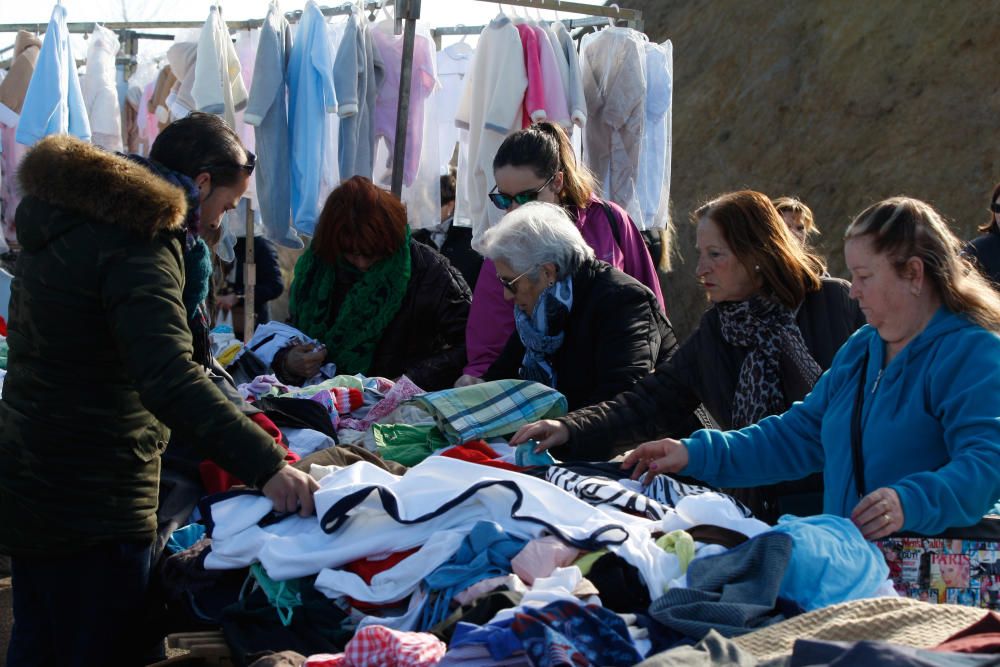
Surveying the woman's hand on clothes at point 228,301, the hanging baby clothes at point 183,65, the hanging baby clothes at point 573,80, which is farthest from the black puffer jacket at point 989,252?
the woman's hand on clothes at point 228,301

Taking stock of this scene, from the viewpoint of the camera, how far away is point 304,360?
177 inches

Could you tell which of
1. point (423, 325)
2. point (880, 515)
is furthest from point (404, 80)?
point (880, 515)

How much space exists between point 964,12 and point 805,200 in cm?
267

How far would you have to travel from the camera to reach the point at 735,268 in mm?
3408

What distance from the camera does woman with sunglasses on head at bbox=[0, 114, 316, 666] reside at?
246 cm

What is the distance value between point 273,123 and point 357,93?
0.50 metres

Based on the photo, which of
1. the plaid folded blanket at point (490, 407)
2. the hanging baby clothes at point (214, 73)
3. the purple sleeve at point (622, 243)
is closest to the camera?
the plaid folded blanket at point (490, 407)

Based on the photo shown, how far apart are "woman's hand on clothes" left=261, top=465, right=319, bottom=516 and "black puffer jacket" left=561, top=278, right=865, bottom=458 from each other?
99 cm

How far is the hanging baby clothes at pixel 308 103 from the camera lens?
638 cm

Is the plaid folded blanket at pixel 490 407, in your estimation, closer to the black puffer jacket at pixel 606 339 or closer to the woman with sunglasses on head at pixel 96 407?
the black puffer jacket at pixel 606 339

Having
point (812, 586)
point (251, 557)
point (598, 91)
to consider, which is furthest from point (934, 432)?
point (598, 91)

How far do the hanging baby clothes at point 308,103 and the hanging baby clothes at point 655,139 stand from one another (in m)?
1.86

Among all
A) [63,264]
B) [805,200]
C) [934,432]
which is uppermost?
[63,264]

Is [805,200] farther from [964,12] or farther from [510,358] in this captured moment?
[510,358]
